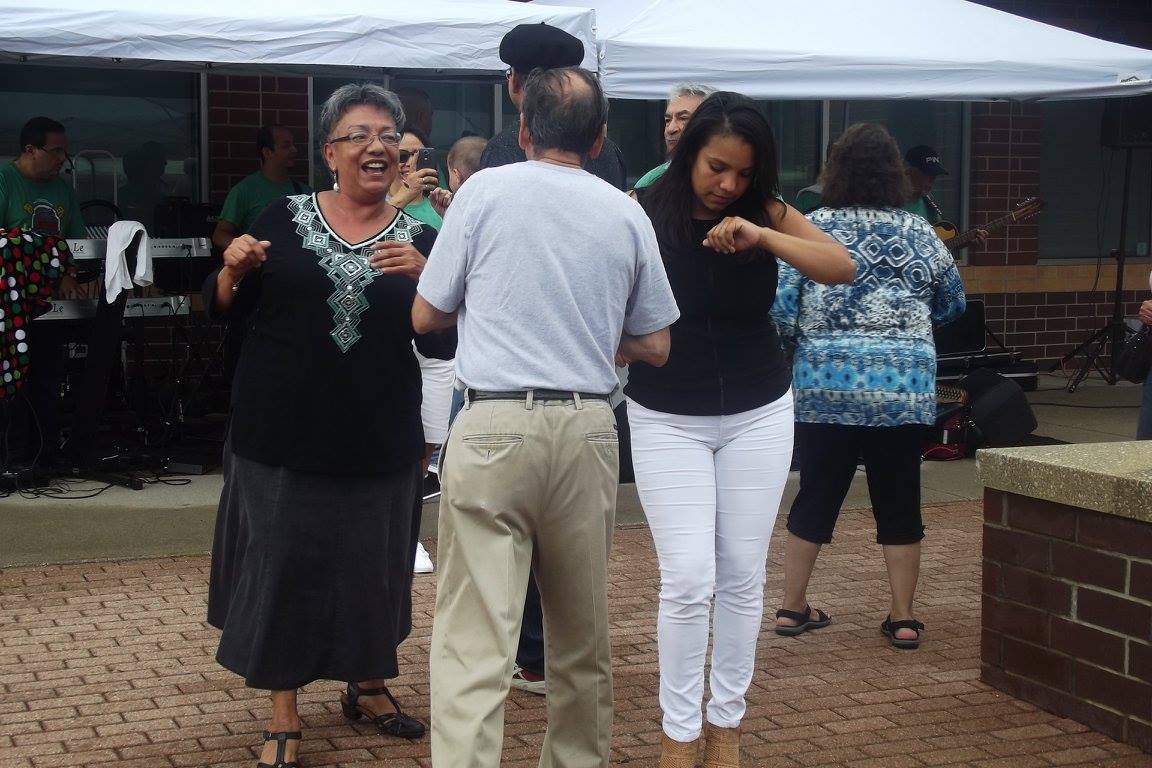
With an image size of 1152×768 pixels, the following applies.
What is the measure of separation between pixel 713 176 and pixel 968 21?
19.6 feet

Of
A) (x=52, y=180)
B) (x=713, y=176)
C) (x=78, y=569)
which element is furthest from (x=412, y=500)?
(x=52, y=180)

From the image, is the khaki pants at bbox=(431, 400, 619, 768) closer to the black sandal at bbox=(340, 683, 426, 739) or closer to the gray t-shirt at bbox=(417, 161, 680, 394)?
the gray t-shirt at bbox=(417, 161, 680, 394)

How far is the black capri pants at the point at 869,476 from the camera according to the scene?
18.1 feet

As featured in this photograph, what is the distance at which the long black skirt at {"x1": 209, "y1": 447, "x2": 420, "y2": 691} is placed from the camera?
4148 mm

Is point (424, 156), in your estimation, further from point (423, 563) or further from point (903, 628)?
point (903, 628)

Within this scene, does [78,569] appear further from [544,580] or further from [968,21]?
[968,21]

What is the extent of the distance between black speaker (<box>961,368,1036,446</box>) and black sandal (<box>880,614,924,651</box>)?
392 centimetres

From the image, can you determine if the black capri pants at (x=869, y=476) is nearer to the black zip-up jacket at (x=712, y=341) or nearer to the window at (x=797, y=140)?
the black zip-up jacket at (x=712, y=341)

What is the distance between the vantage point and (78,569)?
261 inches

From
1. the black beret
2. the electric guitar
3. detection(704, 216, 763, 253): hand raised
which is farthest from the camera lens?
the electric guitar

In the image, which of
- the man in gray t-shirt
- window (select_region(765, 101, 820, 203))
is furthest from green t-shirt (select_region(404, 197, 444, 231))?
window (select_region(765, 101, 820, 203))

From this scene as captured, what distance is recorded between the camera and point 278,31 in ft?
24.1

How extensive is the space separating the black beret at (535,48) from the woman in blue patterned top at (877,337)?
1341 mm

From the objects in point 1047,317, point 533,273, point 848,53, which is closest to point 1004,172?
point 1047,317
